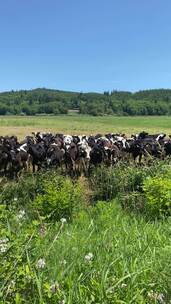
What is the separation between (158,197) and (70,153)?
8.69 meters

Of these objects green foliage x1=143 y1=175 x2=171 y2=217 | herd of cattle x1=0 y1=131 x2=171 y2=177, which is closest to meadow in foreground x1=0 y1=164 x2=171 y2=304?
green foliage x1=143 y1=175 x2=171 y2=217

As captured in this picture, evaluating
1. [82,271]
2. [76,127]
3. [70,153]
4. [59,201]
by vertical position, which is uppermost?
[82,271]

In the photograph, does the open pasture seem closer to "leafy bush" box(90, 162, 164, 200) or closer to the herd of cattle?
the herd of cattle

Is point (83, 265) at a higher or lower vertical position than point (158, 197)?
higher

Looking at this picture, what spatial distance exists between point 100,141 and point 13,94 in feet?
478

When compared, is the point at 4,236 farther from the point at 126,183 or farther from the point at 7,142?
the point at 7,142

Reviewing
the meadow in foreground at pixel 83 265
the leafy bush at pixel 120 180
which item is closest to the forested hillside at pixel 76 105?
the leafy bush at pixel 120 180

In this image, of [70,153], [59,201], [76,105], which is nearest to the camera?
[59,201]

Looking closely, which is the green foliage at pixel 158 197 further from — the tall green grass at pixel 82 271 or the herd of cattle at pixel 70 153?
the herd of cattle at pixel 70 153

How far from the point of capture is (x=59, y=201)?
498 inches

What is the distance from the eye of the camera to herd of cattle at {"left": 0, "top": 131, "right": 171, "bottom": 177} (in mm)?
18938

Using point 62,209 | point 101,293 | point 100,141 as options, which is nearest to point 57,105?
point 100,141

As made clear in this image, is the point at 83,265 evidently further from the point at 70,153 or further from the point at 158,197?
the point at 70,153

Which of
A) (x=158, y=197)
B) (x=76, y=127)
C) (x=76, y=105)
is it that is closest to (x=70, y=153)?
(x=158, y=197)
